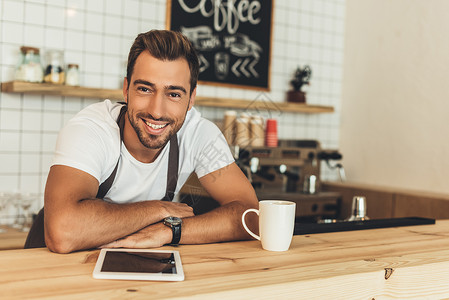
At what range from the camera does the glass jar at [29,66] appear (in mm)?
2451

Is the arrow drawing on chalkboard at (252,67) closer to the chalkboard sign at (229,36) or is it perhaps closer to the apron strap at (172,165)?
the chalkboard sign at (229,36)

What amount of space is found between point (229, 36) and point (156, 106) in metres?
1.90

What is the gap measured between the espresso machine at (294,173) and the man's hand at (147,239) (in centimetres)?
160

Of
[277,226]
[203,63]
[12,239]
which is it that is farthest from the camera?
[203,63]

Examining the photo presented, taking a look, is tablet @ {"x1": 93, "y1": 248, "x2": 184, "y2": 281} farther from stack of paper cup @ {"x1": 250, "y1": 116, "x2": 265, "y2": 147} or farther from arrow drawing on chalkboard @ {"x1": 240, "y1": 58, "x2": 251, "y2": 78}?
arrow drawing on chalkboard @ {"x1": 240, "y1": 58, "x2": 251, "y2": 78}

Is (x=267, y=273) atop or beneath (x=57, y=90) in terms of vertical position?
beneath

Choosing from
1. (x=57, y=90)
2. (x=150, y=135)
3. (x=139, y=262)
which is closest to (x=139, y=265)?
(x=139, y=262)

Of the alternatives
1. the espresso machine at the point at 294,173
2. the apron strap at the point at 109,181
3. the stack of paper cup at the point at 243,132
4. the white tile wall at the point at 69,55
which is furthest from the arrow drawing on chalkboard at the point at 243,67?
the apron strap at the point at 109,181

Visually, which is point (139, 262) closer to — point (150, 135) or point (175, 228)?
point (175, 228)

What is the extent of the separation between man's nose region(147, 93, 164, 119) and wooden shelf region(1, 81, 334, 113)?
119cm

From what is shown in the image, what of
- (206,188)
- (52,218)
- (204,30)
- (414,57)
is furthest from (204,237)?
(414,57)

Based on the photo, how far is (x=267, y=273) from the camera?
34.4 inches

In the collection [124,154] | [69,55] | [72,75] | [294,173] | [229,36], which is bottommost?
[294,173]

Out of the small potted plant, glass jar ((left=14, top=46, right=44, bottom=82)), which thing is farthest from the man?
the small potted plant
